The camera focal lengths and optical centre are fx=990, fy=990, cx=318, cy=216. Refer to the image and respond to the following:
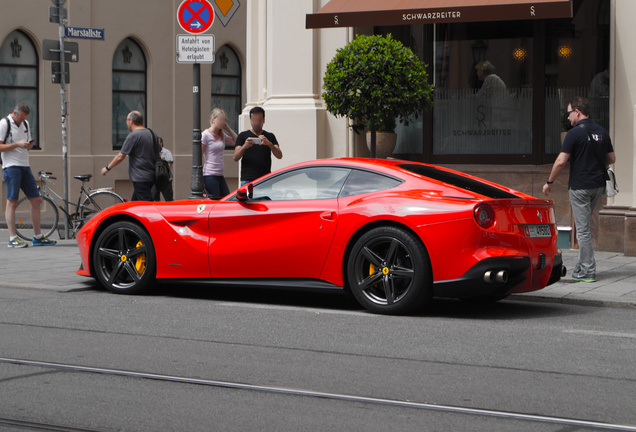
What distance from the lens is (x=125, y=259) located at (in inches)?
365

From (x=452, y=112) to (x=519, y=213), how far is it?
7378mm

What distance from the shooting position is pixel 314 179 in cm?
853

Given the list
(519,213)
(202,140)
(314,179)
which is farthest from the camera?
(202,140)

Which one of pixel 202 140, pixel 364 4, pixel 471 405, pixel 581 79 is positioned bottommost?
pixel 471 405

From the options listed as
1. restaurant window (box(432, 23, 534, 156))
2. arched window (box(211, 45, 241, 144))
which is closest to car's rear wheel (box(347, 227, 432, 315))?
restaurant window (box(432, 23, 534, 156))

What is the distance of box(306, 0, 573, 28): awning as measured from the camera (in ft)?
41.6

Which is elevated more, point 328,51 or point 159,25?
point 159,25

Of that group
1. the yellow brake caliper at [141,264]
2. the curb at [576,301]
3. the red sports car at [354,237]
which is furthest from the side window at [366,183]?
the yellow brake caliper at [141,264]

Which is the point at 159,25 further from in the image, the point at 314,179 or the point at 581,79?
the point at 314,179

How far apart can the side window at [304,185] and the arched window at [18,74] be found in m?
15.0

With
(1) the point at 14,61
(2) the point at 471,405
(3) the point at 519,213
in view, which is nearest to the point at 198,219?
(3) the point at 519,213

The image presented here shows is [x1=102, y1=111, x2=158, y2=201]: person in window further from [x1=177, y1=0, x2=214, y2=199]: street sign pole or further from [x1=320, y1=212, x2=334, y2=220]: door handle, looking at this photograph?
[x1=320, y1=212, x2=334, y2=220]: door handle

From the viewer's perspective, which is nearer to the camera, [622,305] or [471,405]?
[471,405]

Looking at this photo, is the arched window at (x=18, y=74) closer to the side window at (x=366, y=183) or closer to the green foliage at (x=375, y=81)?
the green foliage at (x=375, y=81)
